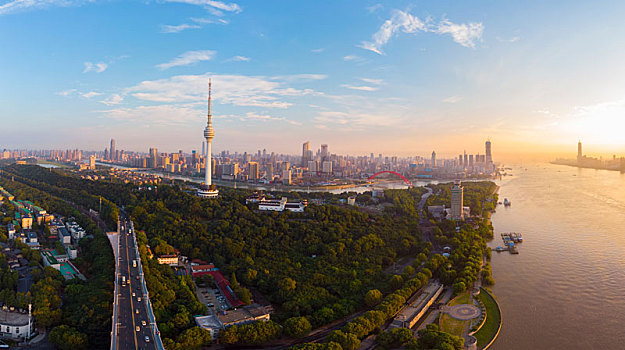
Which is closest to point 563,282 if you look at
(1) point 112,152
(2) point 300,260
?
(2) point 300,260

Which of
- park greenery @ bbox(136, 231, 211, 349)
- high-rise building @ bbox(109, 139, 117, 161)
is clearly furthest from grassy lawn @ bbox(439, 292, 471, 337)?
high-rise building @ bbox(109, 139, 117, 161)

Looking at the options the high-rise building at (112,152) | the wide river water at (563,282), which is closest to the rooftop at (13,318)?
the wide river water at (563,282)

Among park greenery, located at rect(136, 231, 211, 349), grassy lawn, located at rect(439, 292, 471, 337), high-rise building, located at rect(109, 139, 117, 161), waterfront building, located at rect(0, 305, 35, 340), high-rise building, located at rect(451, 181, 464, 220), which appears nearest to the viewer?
park greenery, located at rect(136, 231, 211, 349)

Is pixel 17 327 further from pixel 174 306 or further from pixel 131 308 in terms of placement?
pixel 174 306

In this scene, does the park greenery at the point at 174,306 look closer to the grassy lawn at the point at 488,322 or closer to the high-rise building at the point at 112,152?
the grassy lawn at the point at 488,322

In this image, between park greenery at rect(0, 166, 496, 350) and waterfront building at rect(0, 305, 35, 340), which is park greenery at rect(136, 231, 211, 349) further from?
waterfront building at rect(0, 305, 35, 340)

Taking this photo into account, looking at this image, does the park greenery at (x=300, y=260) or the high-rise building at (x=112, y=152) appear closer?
the park greenery at (x=300, y=260)

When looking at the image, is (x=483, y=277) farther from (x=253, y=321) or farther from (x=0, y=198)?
(x=0, y=198)
